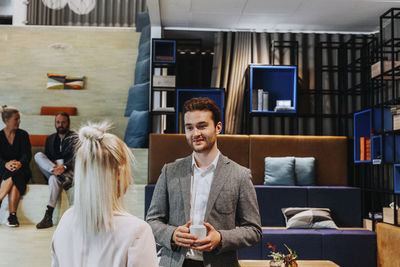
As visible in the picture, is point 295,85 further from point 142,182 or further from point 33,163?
point 33,163

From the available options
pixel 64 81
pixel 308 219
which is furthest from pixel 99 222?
pixel 64 81

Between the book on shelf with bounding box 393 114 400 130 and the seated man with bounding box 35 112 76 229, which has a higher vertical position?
→ the book on shelf with bounding box 393 114 400 130

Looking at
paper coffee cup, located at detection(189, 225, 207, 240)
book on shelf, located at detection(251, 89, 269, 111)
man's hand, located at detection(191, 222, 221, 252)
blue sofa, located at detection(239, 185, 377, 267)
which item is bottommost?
blue sofa, located at detection(239, 185, 377, 267)

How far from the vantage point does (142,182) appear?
5441 mm

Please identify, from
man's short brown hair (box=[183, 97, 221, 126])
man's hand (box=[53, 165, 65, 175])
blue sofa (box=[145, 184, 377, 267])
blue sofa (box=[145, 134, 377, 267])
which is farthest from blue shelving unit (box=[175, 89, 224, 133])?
man's short brown hair (box=[183, 97, 221, 126])

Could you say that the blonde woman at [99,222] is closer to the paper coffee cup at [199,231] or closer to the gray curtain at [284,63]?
the paper coffee cup at [199,231]

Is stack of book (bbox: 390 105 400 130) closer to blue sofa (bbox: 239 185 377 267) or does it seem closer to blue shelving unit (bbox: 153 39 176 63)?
blue sofa (bbox: 239 185 377 267)

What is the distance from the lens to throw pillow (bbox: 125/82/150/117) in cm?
616

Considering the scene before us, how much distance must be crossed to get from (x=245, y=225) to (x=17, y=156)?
4.30 meters

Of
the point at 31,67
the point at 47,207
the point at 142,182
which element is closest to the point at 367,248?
the point at 142,182

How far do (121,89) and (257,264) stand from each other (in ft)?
14.9

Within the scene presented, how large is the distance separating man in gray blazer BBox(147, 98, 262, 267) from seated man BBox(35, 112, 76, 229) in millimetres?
3319

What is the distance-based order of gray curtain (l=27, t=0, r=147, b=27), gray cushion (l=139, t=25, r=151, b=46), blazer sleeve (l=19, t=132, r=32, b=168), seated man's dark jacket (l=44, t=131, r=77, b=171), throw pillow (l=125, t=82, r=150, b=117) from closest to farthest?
blazer sleeve (l=19, t=132, r=32, b=168) → seated man's dark jacket (l=44, t=131, r=77, b=171) → throw pillow (l=125, t=82, r=150, b=117) → gray cushion (l=139, t=25, r=151, b=46) → gray curtain (l=27, t=0, r=147, b=27)

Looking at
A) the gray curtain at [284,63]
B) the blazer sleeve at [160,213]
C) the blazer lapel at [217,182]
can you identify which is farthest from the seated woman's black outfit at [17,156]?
the blazer lapel at [217,182]
